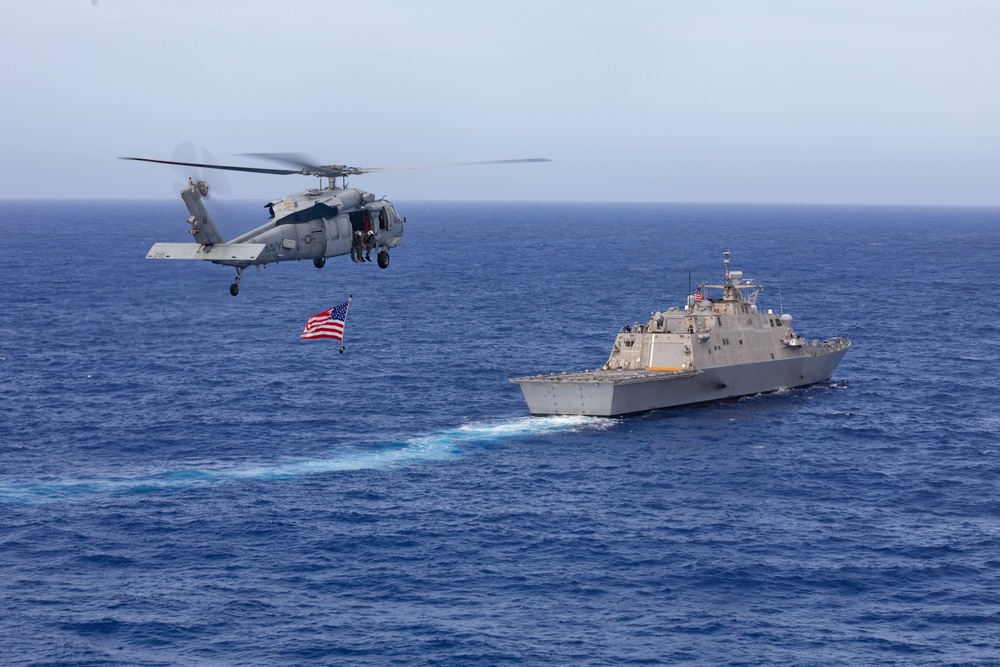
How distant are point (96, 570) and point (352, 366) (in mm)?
49224

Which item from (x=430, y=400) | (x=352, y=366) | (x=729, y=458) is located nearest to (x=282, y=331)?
(x=352, y=366)

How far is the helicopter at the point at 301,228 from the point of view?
42438 millimetres

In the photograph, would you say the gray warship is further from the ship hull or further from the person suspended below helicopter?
the person suspended below helicopter

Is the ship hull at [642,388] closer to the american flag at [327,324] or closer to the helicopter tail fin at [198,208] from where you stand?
the american flag at [327,324]

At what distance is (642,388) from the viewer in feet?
279

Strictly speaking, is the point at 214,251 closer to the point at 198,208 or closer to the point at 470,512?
the point at 198,208

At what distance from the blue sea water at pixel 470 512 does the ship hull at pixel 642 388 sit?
1.12m

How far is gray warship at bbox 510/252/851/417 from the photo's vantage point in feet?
276

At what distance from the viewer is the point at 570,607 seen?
2126 inches

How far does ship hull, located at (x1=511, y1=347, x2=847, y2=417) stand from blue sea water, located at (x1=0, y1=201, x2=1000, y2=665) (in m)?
1.12

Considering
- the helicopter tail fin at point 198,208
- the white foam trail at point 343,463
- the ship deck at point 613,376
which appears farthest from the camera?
the ship deck at point 613,376

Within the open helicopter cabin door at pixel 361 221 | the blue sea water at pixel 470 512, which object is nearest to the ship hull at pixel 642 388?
the blue sea water at pixel 470 512

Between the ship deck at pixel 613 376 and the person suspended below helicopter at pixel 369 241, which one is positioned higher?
the person suspended below helicopter at pixel 369 241

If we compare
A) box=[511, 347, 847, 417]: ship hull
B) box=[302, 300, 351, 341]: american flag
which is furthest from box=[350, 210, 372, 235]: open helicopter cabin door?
box=[511, 347, 847, 417]: ship hull
